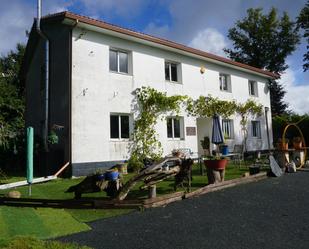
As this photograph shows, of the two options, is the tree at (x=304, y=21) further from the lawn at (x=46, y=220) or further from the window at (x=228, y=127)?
the lawn at (x=46, y=220)

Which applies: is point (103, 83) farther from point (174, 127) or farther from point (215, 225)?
point (215, 225)

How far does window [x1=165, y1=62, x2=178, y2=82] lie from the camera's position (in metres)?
16.6

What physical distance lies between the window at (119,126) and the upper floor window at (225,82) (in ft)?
26.3

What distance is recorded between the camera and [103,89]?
13398mm

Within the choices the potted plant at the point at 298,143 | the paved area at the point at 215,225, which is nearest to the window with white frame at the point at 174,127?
the potted plant at the point at 298,143

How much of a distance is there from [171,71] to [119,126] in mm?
4795

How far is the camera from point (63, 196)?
8672 mm

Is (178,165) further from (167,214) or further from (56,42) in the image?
(56,42)

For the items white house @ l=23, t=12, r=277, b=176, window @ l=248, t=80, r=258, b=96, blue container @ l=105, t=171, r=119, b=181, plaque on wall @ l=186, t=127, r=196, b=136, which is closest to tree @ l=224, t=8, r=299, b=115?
window @ l=248, t=80, r=258, b=96

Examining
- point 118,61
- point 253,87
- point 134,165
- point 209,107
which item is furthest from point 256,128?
point 118,61

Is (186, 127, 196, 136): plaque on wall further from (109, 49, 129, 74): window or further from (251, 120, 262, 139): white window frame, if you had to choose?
(251, 120, 262, 139): white window frame

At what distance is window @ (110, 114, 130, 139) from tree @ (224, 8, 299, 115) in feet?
93.0

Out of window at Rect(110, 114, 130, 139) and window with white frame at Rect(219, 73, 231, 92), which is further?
window with white frame at Rect(219, 73, 231, 92)

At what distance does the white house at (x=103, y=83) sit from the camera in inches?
498
